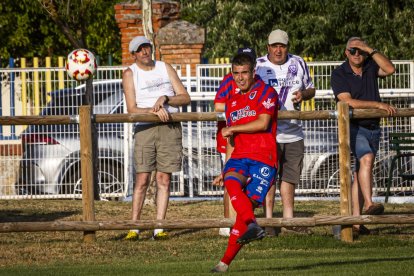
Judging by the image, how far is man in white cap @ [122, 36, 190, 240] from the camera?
13.0 metres

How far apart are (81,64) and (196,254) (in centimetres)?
508

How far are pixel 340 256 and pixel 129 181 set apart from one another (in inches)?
268

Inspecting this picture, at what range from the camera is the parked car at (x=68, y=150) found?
704 inches

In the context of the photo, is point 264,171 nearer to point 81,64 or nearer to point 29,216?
point 29,216

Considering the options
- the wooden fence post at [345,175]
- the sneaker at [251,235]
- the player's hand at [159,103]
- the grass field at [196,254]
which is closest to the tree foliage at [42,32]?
the grass field at [196,254]

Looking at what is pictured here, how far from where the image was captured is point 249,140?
415 inches

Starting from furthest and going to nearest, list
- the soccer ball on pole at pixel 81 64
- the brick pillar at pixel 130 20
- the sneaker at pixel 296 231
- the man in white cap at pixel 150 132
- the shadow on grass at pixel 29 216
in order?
the brick pillar at pixel 130 20 < the soccer ball on pole at pixel 81 64 < the shadow on grass at pixel 29 216 < the sneaker at pixel 296 231 < the man in white cap at pixel 150 132

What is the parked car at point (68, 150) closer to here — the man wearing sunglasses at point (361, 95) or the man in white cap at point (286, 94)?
the man in white cap at point (286, 94)

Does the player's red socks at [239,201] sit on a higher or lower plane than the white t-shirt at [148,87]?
lower

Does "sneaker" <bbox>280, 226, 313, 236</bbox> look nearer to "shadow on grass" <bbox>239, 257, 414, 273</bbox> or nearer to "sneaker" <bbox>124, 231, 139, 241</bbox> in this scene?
"sneaker" <bbox>124, 231, 139, 241</bbox>

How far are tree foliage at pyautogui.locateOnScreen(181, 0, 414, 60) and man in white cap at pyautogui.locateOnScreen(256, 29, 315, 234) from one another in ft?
50.3

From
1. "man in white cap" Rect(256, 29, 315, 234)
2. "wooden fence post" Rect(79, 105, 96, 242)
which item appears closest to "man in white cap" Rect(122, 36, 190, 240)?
"wooden fence post" Rect(79, 105, 96, 242)

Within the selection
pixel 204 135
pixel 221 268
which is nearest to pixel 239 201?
pixel 221 268

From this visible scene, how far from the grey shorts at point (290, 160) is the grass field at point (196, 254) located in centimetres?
66
